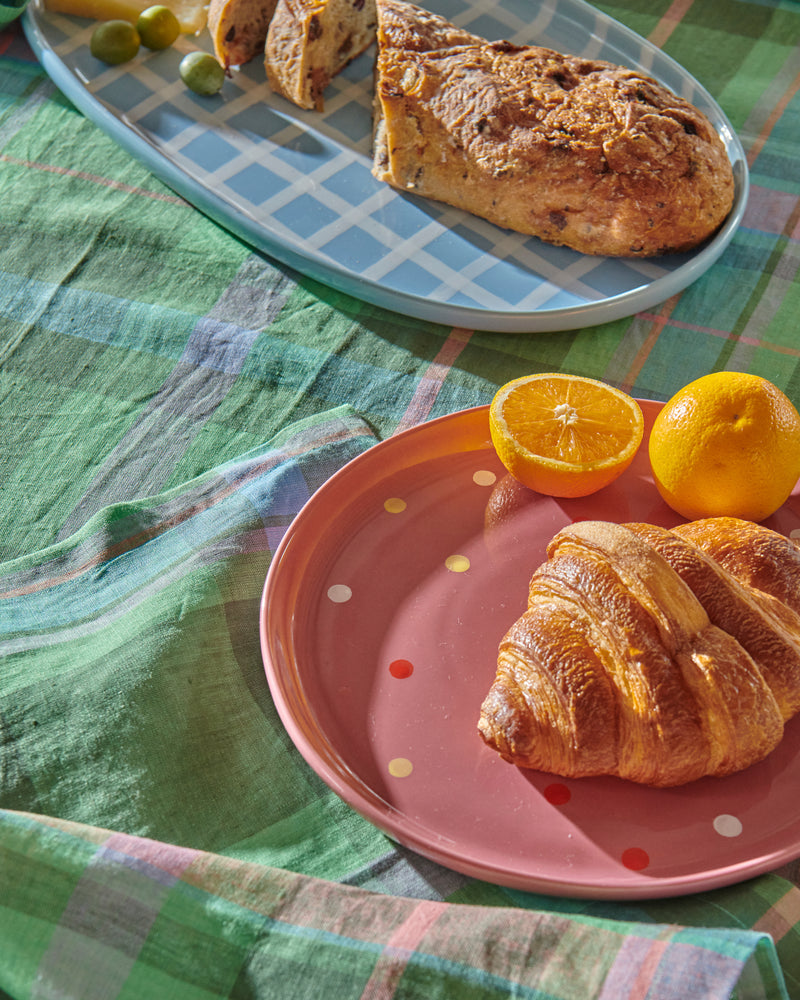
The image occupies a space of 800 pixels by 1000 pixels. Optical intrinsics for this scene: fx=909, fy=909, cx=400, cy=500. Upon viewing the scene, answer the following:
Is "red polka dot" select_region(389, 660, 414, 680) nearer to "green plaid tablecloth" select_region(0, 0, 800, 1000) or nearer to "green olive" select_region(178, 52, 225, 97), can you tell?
"green plaid tablecloth" select_region(0, 0, 800, 1000)

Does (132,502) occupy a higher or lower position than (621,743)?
lower

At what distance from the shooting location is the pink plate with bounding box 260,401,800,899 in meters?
0.87

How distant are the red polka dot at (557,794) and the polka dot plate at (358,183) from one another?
2.57 ft

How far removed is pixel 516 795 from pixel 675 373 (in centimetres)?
81

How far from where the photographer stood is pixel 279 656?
1.02 metres

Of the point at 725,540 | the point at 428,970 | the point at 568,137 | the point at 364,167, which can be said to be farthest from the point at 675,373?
the point at 428,970

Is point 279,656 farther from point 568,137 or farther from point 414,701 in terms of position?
point 568,137

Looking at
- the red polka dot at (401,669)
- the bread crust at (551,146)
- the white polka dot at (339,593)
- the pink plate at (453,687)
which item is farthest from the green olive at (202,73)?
the red polka dot at (401,669)

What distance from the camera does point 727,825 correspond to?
877 mm

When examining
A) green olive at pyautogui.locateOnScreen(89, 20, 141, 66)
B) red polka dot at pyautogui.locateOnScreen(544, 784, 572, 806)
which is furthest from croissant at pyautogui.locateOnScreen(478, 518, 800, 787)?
green olive at pyautogui.locateOnScreen(89, 20, 141, 66)

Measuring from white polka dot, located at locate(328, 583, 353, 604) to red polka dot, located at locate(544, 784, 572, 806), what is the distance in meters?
0.34

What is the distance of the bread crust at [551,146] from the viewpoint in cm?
148

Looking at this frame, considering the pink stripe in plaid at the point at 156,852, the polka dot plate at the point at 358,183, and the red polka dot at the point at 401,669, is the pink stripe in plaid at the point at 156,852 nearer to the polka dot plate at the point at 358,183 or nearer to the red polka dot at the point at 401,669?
the red polka dot at the point at 401,669

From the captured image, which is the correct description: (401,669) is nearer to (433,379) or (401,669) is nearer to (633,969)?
(633,969)
